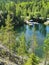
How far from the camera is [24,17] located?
18175 centimetres

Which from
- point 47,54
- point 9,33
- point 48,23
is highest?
point 9,33

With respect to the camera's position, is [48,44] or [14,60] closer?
[14,60]

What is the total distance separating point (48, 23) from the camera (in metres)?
167

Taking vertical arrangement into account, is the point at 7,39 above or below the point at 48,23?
above

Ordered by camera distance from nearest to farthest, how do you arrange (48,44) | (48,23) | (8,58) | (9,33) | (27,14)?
(8,58) → (48,44) → (9,33) → (48,23) → (27,14)

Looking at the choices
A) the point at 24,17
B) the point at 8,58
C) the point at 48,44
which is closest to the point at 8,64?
the point at 8,58

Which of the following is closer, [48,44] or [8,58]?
[8,58]

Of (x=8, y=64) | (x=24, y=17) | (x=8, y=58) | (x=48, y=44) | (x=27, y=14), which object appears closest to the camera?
(x=8, y=64)

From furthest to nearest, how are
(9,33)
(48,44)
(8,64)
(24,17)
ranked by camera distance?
1. (24,17)
2. (9,33)
3. (48,44)
4. (8,64)

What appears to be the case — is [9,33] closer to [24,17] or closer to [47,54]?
[47,54]

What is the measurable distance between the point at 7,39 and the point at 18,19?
106 metres

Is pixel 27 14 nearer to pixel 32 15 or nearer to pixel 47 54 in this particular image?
pixel 32 15

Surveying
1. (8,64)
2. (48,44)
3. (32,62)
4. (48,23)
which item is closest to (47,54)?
(48,44)

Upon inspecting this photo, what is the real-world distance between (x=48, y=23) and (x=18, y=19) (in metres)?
22.2
